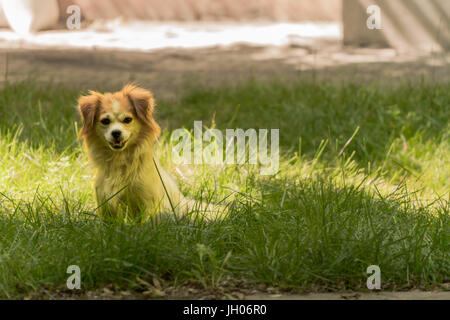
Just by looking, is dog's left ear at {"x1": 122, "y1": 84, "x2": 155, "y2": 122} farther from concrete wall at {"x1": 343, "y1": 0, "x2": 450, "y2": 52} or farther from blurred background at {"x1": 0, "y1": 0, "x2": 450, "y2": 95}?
concrete wall at {"x1": 343, "y1": 0, "x2": 450, "y2": 52}

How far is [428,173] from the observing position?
5.56 m

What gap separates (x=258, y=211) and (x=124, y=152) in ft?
3.23

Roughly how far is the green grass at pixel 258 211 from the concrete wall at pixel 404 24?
371 cm

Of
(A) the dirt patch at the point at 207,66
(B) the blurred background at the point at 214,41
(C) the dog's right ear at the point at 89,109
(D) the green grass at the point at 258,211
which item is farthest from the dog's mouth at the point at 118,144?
(A) the dirt patch at the point at 207,66

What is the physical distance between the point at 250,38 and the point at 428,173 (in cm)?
703

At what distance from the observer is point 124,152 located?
12.5 feet

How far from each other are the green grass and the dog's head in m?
0.50

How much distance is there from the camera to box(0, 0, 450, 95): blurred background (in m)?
8.68

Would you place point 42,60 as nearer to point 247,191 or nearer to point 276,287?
point 247,191

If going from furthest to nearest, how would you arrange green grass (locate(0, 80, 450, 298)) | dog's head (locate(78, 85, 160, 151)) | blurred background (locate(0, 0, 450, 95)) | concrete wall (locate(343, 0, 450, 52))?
concrete wall (locate(343, 0, 450, 52)) < blurred background (locate(0, 0, 450, 95)) < dog's head (locate(78, 85, 160, 151)) < green grass (locate(0, 80, 450, 298))

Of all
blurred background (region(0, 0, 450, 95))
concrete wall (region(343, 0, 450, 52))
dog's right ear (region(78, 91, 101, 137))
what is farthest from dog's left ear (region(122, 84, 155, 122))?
concrete wall (region(343, 0, 450, 52))

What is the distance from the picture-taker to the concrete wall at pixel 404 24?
9992 mm

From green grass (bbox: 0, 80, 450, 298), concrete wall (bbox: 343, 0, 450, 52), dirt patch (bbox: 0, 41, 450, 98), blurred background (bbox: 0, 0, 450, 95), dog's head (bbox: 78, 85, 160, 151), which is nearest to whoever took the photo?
green grass (bbox: 0, 80, 450, 298)

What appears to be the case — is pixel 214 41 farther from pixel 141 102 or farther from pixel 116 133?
pixel 116 133
